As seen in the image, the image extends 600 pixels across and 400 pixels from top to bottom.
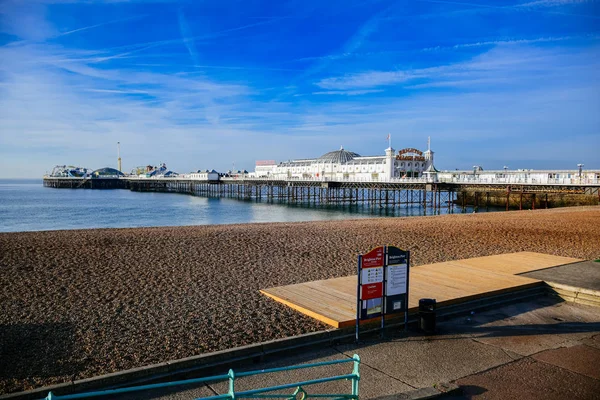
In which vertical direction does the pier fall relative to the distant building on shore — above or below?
below

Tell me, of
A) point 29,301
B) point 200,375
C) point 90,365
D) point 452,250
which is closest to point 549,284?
point 452,250

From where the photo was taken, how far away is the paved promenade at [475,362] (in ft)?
17.0

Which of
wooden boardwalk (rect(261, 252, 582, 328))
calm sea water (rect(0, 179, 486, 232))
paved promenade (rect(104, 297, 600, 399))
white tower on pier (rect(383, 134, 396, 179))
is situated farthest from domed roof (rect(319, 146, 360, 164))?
paved promenade (rect(104, 297, 600, 399))

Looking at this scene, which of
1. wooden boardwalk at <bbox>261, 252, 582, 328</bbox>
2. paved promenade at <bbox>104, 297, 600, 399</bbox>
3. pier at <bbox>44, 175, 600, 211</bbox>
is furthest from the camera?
pier at <bbox>44, 175, 600, 211</bbox>

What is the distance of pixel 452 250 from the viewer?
604 inches

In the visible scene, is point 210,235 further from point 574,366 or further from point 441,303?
point 574,366

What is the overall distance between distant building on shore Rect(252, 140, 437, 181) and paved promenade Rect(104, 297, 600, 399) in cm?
5703

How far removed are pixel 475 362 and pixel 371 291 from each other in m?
1.64

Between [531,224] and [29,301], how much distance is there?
2151cm

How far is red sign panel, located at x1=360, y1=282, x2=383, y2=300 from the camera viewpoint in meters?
6.66

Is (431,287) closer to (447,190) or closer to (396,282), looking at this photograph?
(396,282)

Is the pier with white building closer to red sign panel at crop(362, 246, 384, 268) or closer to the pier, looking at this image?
the pier

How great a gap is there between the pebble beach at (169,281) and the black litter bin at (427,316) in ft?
5.32

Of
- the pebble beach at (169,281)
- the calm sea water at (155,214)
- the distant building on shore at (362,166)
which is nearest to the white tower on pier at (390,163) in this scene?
the distant building on shore at (362,166)
